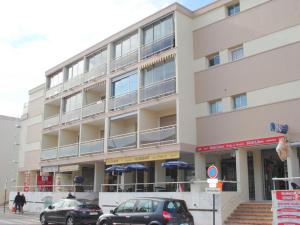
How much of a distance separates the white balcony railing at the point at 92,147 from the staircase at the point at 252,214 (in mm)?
12266

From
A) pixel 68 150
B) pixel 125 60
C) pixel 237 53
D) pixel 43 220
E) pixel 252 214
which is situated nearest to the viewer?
pixel 252 214

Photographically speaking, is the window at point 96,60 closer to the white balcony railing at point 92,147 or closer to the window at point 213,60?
the white balcony railing at point 92,147

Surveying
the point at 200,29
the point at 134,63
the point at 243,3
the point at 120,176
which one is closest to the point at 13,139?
the point at 120,176

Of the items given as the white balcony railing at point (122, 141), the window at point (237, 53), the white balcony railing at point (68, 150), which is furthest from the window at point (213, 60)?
the white balcony railing at point (68, 150)

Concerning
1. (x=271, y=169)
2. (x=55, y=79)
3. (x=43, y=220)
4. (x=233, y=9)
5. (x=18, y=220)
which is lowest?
(x=18, y=220)

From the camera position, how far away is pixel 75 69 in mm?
35000

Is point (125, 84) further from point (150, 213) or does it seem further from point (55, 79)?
point (150, 213)

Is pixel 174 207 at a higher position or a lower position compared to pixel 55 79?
lower

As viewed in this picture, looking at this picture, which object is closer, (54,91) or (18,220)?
(18,220)

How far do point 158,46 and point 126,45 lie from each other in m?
4.07

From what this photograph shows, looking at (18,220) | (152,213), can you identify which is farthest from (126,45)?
(152,213)

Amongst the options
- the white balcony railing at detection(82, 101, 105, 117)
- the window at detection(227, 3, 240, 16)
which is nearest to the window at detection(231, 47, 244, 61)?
the window at detection(227, 3, 240, 16)

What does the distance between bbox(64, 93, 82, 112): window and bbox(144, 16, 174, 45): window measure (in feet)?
30.2

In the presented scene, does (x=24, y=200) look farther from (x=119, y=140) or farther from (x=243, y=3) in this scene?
(x=243, y=3)
